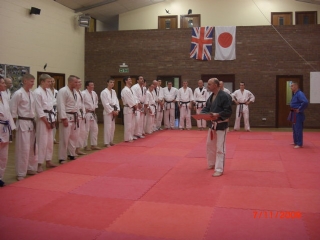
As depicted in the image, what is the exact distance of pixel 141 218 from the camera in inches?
139

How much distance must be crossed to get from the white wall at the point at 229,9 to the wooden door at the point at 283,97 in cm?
263

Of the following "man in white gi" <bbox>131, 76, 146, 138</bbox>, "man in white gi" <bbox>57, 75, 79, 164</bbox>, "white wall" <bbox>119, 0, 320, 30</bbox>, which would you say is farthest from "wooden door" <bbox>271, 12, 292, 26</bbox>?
"man in white gi" <bbox>57, 75, 79, 164</bbox>

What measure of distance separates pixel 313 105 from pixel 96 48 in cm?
882

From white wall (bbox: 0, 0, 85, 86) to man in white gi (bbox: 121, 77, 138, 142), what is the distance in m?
3.69

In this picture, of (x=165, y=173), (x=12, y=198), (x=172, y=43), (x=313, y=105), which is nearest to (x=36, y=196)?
(x=12, y=198)

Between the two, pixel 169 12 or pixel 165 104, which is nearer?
pixel 165 104

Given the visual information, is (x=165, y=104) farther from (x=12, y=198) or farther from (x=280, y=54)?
(x=12, y=198)

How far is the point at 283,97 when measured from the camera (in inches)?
517

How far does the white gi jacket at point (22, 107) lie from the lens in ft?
16.8

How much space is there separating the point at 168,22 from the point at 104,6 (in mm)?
2819


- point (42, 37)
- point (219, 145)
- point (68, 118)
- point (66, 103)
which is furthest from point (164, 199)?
point (42, 37)

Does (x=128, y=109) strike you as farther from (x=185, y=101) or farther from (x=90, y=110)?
(x=185, y=101)

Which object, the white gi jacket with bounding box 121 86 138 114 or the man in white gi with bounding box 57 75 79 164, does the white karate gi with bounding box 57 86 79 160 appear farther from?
the white gi jacket with bounding box 121 86 138 114

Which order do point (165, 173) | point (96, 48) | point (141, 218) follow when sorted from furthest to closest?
point (96, 48) < point (165, 173) < point (141, 218)
